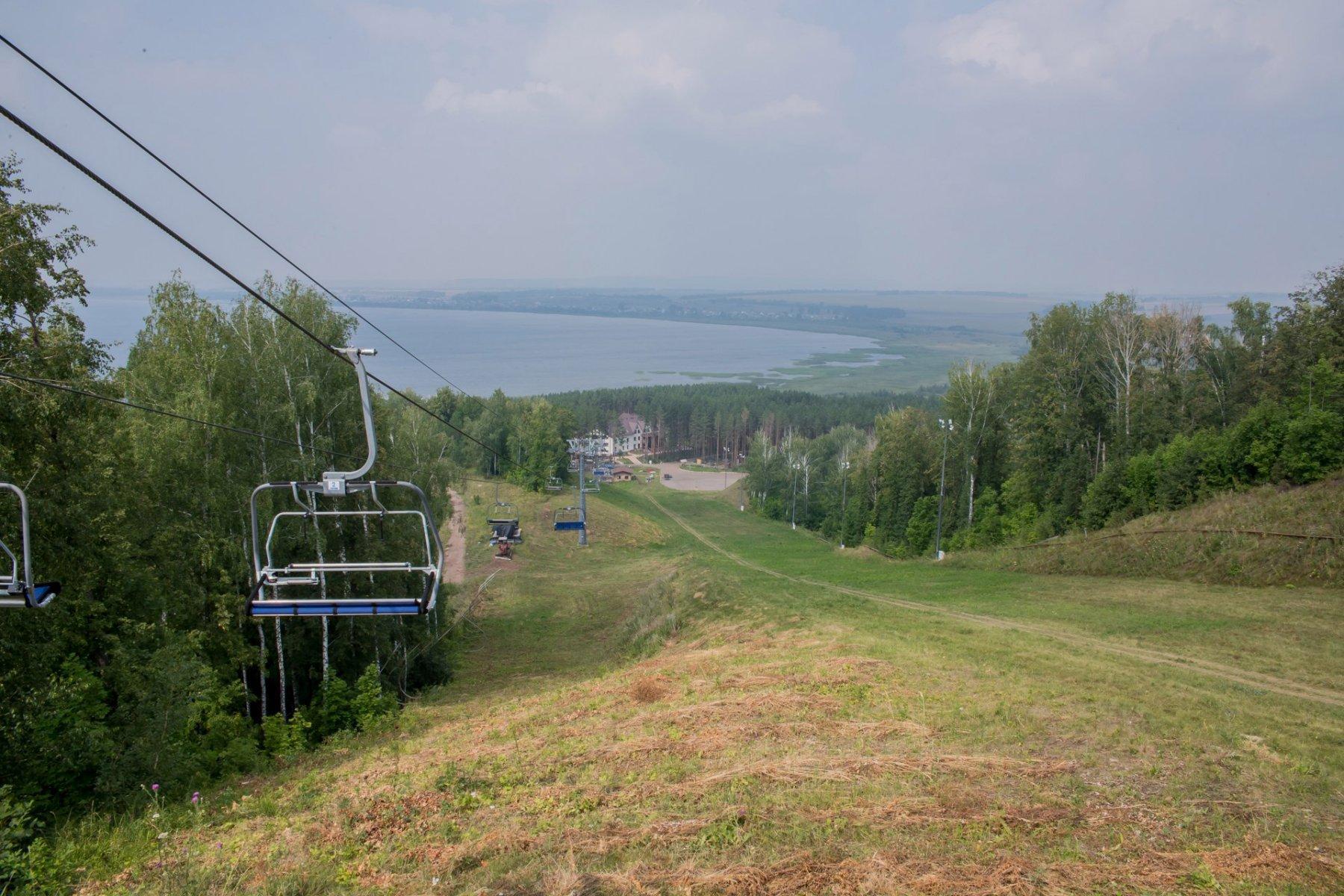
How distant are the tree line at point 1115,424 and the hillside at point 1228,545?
7.22 feet

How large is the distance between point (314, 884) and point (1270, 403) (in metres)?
37.8

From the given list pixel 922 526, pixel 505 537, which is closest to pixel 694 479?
pixel 922 526

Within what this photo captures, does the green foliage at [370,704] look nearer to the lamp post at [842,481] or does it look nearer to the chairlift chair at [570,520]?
the chairlift chair at [570,520]

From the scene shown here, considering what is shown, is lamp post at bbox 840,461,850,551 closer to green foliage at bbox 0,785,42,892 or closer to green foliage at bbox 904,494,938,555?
green foliage at bbox 904,494,938,555

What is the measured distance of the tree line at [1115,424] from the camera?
103 ft

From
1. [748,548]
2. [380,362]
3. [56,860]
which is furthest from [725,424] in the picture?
[56,860]

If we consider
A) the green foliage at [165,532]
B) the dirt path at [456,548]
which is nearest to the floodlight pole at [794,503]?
the dirt path at [456,548]

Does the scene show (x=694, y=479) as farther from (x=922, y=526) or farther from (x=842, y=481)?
(x=922, y=526)

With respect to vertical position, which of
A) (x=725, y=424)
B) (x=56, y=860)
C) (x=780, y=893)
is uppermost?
(x=780, y=893)

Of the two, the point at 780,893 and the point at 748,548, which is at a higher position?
the point at 780,893

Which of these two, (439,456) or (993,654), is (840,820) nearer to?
(993,654)

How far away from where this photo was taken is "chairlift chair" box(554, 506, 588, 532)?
56875 mm

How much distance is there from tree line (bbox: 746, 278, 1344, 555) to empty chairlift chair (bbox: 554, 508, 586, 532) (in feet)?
74.8

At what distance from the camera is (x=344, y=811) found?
898cm
